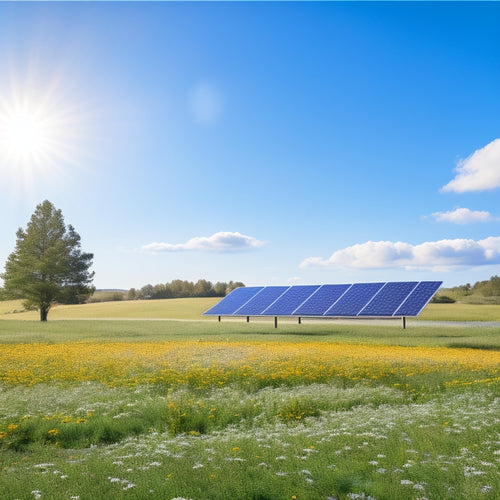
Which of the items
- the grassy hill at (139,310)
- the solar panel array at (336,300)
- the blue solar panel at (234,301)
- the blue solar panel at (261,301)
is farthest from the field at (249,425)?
the grassy hill at (139,310)

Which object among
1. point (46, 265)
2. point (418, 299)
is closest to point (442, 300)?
point (418, 299)

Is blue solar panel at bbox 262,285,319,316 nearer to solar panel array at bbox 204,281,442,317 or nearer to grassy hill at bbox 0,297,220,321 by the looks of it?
solar panel array at bbox 204,281,442,317

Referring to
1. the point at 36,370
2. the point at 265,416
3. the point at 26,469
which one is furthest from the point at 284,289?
the point at 26,469

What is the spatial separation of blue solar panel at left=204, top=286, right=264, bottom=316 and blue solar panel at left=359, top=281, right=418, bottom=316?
13.1m

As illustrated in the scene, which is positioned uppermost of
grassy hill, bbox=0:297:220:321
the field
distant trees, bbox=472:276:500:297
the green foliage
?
distant trees, bbox=472:276:500:297

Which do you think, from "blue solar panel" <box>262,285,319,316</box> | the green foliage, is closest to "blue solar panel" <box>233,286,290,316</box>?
"blue solar panel" <box>262,285,319,316</box>

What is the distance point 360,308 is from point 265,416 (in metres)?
26.6

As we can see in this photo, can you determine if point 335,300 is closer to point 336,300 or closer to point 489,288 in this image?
point 336,300

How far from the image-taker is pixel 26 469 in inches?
351

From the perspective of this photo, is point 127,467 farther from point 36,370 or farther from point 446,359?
point 446,359

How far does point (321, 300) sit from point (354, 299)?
3027 mm

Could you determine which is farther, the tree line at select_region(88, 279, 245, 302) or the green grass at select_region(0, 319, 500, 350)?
the tree line at select_region(88, 279, 245, 302)

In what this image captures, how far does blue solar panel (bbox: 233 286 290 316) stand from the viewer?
144ft

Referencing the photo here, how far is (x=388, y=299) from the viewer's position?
38.8 metres
